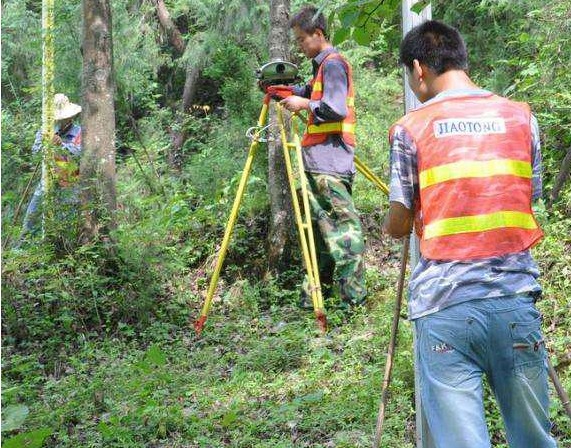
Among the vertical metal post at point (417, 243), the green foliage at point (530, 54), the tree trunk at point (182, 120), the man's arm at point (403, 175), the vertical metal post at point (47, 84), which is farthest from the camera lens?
the tree trunk at point (182, 120)

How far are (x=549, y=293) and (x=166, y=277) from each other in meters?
2.90

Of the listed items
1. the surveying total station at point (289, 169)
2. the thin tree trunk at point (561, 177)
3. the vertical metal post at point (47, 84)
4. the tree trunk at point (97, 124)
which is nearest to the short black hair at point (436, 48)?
the surveying total station at point (289, 169)

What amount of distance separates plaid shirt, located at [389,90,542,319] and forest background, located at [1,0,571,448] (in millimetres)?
458

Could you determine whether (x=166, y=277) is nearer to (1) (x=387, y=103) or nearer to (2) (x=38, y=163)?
(2) (x=38, y=163)

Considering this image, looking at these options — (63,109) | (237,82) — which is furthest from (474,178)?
(63,109)

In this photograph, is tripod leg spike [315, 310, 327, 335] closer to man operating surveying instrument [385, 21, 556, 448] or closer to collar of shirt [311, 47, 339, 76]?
collar of shirt [311, 47, 339, 76]

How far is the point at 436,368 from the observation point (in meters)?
2.62

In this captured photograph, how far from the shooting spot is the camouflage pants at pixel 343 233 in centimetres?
615

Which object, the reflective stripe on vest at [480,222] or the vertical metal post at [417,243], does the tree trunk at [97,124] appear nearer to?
the vertical metal post at [417,243]

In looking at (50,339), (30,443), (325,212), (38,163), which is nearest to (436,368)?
(30,443)

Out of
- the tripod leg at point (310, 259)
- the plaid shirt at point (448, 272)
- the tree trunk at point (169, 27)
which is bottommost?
the tripod leg at point (310, 259)

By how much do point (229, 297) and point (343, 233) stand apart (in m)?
1.18

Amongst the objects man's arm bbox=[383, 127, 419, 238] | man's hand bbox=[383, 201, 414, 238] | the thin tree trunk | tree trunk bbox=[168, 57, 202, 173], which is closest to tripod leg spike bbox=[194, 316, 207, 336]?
the thin tree trunk

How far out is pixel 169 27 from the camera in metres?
13.8
